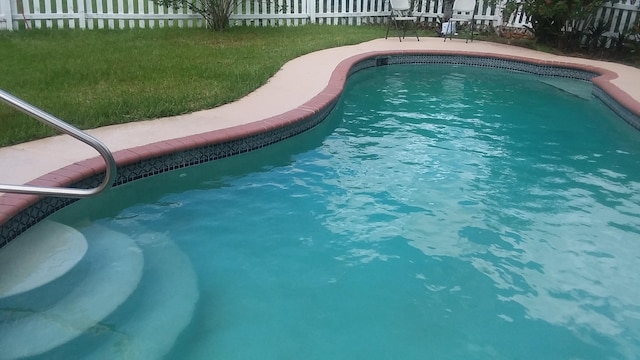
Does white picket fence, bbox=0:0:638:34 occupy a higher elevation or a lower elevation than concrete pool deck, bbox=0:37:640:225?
higher

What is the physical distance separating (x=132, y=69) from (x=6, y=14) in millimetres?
3414

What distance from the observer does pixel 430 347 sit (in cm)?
283

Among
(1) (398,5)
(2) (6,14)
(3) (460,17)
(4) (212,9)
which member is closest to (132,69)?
(2) (6,14)

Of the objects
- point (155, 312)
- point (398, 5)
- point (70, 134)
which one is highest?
point (398, 5)

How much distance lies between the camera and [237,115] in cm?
541

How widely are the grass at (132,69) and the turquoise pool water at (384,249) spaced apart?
1019mm

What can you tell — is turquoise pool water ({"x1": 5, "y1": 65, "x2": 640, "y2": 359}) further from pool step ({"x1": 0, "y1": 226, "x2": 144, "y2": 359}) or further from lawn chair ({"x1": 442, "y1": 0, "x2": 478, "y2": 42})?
lawn chair ({"x1": 442, "y1": 0, "x2": 478, "y2": 42})

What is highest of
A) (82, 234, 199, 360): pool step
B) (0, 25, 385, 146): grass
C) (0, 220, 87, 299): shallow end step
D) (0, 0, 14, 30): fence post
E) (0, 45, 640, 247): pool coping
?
(0, 0, 14, 30): fence post

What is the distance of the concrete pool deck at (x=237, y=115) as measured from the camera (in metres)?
3.88

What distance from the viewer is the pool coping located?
3.38 meters

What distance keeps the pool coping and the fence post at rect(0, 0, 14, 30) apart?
5.10 m

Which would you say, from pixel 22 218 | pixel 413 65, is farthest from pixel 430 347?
pixel 413 65

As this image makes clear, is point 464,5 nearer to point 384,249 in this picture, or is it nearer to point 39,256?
point 384,249

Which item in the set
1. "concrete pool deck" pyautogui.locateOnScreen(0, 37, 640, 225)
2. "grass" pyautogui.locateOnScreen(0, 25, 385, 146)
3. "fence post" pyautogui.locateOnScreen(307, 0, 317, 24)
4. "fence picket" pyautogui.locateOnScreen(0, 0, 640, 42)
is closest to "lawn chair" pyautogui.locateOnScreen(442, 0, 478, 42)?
"fence picket" pyautogui.locateOnScreen(0, 0, 640, 42)
